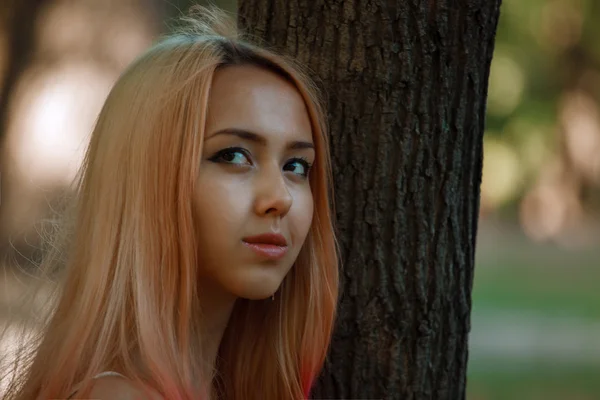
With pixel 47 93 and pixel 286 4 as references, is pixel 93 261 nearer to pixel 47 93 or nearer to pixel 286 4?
pixel 286 4

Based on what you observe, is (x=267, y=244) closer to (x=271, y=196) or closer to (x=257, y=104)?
(x=271, y=196)

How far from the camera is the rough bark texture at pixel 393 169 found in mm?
2678

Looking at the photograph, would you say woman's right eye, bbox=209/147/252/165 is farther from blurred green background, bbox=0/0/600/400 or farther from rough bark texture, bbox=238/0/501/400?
blurred green background, bbox=0/0/600/400

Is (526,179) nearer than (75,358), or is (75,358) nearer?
(75,358)

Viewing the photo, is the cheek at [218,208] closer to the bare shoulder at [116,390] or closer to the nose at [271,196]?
the nose at [271,196]

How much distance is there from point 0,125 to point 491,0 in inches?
215

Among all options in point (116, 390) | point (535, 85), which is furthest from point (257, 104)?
point (535, 85)

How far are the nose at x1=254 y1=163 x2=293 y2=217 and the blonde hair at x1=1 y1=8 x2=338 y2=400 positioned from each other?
6.1 inches

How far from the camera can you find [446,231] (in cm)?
273

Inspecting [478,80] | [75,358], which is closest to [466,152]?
[478,80]

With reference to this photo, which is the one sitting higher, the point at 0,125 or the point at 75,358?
the point at 0,125

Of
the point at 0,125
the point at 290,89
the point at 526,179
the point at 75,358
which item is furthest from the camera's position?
the point at 526,179

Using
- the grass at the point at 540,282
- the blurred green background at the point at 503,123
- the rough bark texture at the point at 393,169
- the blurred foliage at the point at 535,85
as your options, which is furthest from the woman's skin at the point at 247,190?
the grass at the point at 540,282

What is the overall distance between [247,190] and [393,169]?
2.04 ft
